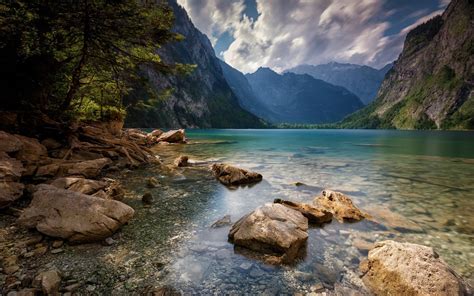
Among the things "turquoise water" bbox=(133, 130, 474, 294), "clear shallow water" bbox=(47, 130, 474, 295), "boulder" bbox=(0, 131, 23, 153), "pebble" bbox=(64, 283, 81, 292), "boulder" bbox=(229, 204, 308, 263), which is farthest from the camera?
"boulder" bbox=(0, 131, 23, 153)

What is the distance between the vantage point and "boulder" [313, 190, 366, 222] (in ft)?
29.7

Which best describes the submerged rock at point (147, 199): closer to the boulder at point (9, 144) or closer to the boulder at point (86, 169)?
the boulder at point (86, 169)

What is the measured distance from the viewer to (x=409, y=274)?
16.0 ft

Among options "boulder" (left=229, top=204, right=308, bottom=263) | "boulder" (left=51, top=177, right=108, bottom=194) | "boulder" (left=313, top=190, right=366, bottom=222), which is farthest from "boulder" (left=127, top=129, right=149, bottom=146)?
"boulder" (left=229, top=204, right=308, bottom=263)

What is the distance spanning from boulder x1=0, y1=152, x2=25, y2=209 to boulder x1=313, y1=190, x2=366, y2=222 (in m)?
11.2

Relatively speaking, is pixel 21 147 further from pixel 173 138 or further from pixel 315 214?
pixel 173 138

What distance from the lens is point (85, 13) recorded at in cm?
997

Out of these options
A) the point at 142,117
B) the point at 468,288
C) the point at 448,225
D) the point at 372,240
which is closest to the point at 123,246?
the point at 372,240

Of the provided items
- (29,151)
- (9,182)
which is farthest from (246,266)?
(29,151)

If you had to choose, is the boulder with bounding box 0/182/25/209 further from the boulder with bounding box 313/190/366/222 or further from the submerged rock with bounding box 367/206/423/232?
the submerged rock with bounding box 367/206/423/232

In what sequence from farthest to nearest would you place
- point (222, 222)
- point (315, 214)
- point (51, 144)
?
point (51, 144), point (315, 214), point (222, 222)

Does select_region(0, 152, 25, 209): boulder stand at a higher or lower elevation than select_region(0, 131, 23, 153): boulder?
lower

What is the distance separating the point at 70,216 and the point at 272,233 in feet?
17.6

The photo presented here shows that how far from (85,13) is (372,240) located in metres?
13.9
